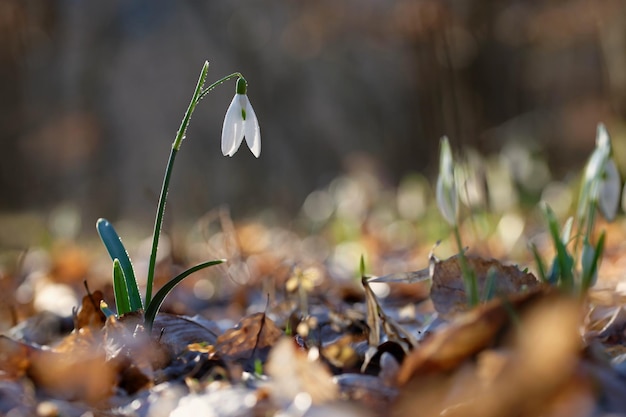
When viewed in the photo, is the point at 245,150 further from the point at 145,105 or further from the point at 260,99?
the point at 145,105

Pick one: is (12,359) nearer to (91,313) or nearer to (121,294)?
(121,294)

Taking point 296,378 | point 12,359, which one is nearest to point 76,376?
point 12,359

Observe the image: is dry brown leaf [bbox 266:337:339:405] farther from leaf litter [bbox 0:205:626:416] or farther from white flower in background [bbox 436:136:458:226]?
white flower in background [bbox 436:136:458:226]

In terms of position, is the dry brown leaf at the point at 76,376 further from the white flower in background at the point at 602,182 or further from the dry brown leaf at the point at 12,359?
the white flower in background at the point at 602,182

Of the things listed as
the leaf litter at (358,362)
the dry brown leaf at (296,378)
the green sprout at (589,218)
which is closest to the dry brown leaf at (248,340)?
the leaf litter at (358,362)

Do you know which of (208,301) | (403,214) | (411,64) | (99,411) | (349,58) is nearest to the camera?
(99,411)

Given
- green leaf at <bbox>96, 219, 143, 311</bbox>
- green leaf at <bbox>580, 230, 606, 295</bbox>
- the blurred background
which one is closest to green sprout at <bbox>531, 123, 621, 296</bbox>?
green leaf at <bbox>580, 230, 606, 295</bbox>

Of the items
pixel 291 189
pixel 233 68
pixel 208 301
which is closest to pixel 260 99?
pixel 233 68
